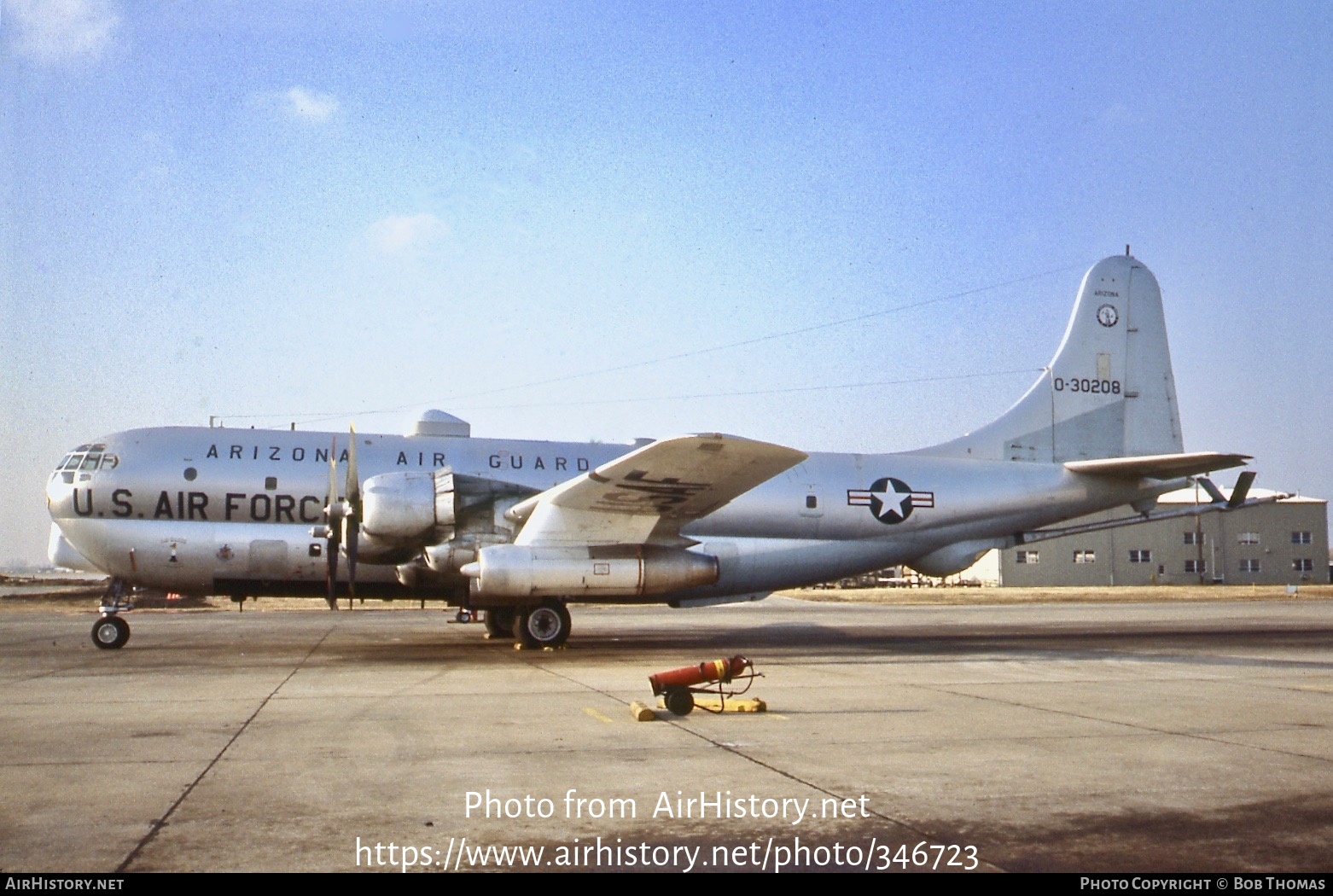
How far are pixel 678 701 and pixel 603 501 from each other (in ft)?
22.8

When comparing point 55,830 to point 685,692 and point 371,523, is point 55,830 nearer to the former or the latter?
point 685,692

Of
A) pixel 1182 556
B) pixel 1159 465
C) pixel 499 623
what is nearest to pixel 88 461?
pixel 499 623

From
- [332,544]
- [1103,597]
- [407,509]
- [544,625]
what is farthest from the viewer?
[1103,597]

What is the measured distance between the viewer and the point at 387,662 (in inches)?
660

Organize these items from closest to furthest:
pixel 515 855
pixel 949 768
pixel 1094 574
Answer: pixel 515 855 < pixel 949 768 < pixel 1094 574

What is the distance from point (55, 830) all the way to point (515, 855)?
2.65m

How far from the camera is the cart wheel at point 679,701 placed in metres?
10.6

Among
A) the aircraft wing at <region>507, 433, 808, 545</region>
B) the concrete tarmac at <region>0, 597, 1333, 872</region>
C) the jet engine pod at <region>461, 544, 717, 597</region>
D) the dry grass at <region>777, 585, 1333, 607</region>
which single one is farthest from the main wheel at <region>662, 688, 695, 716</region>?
the dry grass at <region>777, 585, 1333, 607</region>

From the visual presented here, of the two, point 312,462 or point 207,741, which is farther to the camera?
point 312,462

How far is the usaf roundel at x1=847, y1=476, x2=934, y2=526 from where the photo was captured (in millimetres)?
22016

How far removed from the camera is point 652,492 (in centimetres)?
1716

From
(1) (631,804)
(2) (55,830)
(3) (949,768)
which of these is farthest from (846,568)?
(2) (55,830)

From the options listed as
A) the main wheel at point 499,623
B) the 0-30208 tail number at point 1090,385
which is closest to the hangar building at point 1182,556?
the 0-30208 tail number at point 1090,385

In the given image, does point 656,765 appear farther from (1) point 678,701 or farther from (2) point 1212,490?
(2) point 1212,490
